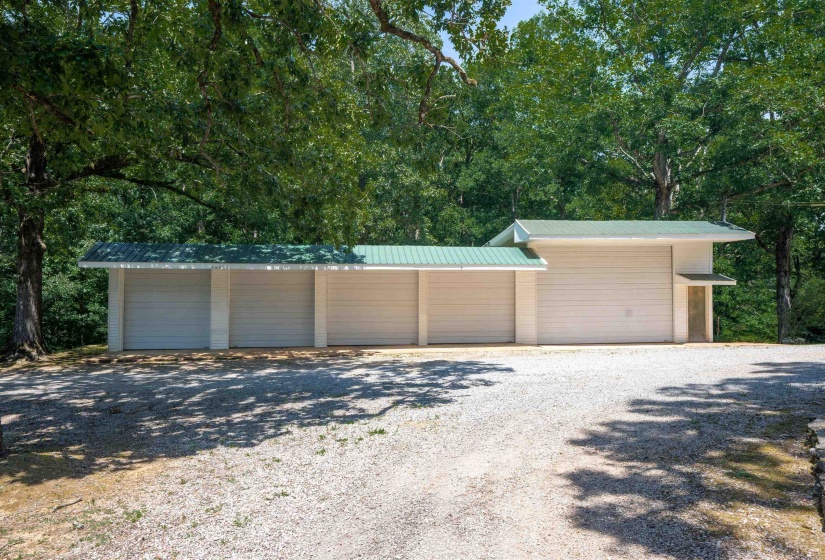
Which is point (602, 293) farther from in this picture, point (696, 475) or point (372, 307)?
point (696, 475)

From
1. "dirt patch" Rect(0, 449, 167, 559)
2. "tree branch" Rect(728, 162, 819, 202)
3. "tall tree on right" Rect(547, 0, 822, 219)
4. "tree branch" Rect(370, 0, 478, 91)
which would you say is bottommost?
"dirt patch" Rect(0, 449, 167, 559)

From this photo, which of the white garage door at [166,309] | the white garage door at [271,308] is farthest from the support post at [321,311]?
the white garage door at [166,309]

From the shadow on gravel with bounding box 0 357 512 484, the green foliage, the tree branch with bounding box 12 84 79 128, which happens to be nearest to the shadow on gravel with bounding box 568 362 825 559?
the shadow on gravel with bounding box 0 357 512 484

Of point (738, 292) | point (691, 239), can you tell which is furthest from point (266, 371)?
point (738, 292)

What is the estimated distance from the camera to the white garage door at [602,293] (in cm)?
1606

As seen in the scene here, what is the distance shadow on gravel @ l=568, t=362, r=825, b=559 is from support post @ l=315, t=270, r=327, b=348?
919 cm

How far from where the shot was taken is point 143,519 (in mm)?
4098

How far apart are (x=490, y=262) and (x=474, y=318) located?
1.92 m

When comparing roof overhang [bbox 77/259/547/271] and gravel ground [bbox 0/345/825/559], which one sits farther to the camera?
roof overhang [bbox 77/259/547/271]

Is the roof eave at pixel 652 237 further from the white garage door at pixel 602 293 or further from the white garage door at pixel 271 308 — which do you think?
the white garage door at pixel 271 308

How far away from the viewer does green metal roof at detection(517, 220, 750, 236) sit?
50.3 feet

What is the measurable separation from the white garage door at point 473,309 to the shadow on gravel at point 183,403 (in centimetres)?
356

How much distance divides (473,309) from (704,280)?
5.94 metres

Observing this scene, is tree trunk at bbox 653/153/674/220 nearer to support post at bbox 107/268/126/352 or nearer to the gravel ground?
the gravel ground
